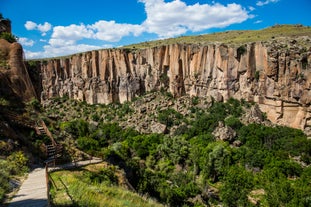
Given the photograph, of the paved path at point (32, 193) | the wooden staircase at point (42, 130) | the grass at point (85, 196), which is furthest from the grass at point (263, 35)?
the paved path at point (32, 193)

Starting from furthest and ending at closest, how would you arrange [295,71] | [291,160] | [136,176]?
[295,71] < [291,160] < [136,176]

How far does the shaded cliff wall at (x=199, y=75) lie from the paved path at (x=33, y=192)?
158ft

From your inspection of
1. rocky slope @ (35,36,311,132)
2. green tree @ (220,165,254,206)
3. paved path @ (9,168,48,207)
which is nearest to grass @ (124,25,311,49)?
rocky slope @ (35,36,311,132)

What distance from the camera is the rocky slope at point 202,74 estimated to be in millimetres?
52062

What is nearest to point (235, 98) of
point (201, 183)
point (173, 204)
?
point (201, 183)

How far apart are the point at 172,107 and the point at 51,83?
38406mm

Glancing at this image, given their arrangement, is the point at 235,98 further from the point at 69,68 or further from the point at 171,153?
the point at 69,68

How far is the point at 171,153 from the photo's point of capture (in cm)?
5203

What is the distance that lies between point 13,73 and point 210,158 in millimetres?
34194

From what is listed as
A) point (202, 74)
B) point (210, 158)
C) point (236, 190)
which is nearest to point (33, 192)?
point (236, 190)

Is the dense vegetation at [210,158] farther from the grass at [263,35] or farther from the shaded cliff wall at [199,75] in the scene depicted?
the grass at [263,35]

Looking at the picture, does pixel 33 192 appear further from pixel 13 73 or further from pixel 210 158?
pixel 210 158

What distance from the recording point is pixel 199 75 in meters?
68.1

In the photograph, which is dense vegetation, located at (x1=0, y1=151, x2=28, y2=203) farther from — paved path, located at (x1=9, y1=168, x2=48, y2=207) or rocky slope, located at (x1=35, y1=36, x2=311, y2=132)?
rocky slope, located at (x1=35, y1=36, x2=311, y2=132)
